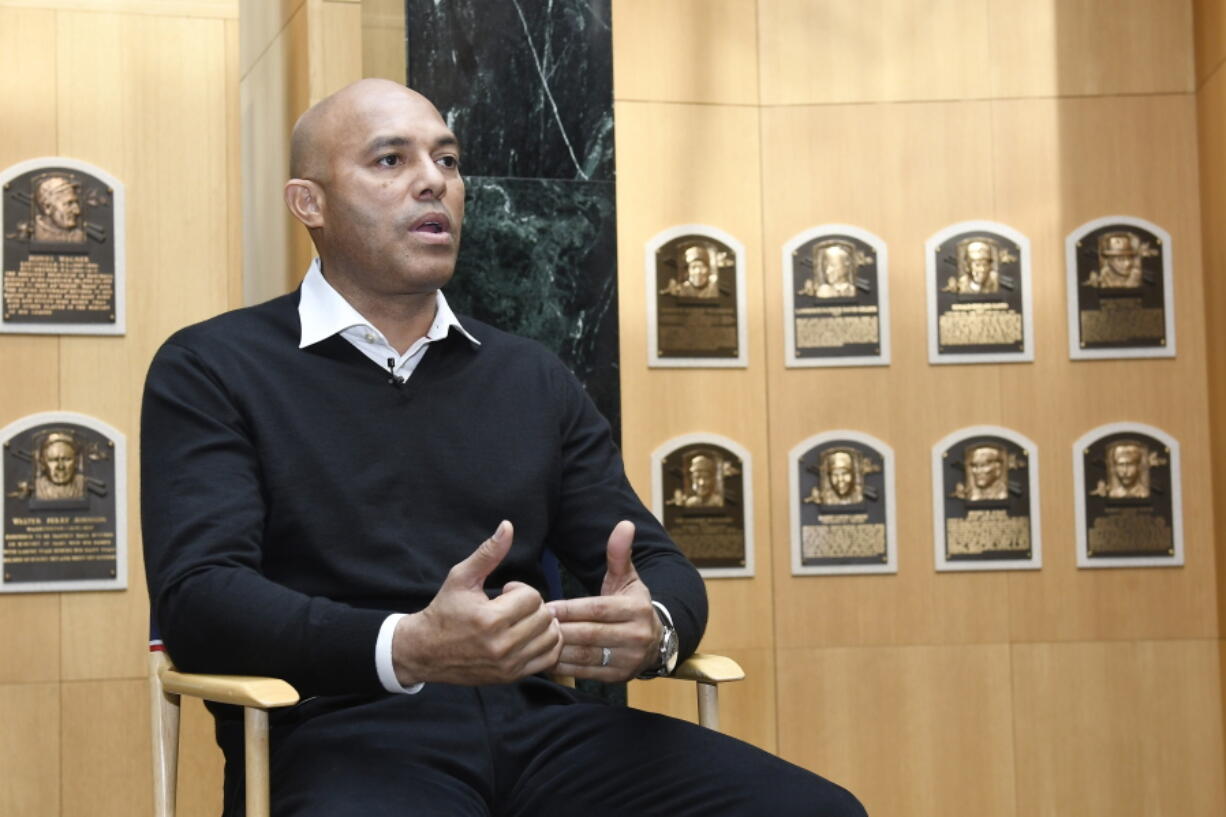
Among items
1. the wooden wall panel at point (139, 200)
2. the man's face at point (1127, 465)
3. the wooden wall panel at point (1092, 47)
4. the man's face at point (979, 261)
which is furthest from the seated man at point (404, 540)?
the wooden wall panel at point (1092, 47)

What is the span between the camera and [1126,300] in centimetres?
493

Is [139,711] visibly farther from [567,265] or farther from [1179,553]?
[1179,553]

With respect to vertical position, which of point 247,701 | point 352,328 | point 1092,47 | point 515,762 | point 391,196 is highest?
point 1092,47

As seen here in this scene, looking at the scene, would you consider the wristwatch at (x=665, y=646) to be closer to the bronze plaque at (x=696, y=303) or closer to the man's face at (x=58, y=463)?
the bronze plaque at (x=696, y=303)

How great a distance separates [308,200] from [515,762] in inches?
39.0

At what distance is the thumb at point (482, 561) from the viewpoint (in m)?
1.95

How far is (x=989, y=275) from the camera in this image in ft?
16.3

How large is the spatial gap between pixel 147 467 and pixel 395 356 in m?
0.42

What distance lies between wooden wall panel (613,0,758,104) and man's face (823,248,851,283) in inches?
21.6

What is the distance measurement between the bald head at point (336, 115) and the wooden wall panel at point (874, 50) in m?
2.64

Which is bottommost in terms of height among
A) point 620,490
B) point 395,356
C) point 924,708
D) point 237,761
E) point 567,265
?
point 924,708

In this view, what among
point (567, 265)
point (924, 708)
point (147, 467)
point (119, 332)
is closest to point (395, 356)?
point (147, 467)

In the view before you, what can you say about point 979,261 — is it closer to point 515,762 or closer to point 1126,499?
point 1126,499

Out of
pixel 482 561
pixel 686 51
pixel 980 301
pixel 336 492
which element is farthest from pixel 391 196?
pixel 980 301
